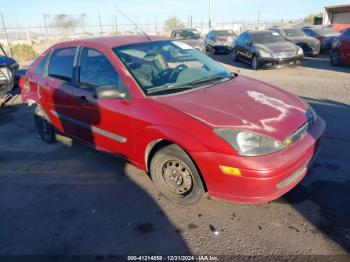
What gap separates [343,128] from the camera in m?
5.20

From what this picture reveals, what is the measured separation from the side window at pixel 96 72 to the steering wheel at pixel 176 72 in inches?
23.5

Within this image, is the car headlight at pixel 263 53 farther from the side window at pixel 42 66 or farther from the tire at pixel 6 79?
the side window at pixel 42 66

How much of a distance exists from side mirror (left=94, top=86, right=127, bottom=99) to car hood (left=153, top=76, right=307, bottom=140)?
0.42 m

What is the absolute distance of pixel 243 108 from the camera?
3115 millimetres

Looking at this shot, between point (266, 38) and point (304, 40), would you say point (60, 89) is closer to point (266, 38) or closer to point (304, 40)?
point (266, 38)

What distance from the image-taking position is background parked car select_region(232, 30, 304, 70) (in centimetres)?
1180

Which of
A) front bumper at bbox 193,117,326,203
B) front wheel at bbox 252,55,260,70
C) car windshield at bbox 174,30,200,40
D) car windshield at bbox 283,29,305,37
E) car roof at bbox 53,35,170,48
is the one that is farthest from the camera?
car windshield at bbox 174,30,200,40

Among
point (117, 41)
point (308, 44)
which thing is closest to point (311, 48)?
point (308, 44)

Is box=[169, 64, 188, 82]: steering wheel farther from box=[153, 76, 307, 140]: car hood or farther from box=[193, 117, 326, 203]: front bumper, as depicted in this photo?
box=[193, 117, 326, 203]: front bumper

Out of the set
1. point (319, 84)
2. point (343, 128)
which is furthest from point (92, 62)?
point (319, 84)

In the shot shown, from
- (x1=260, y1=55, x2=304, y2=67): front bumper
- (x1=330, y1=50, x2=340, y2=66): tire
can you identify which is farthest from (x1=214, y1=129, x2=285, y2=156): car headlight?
(x1=330, y1=50, x2=340, y2=66): tire

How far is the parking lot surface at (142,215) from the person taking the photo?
9.17 feet

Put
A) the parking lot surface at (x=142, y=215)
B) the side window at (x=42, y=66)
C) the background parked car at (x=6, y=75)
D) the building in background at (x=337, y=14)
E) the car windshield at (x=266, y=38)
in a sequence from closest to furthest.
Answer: the parking lot surface at (x=142, y=215) → the side window at (x=42, y=66) → the background parked car at (x=6, y=75) → the car windshield at (x=266, y=38) → the building in background at (x=337, y=14)

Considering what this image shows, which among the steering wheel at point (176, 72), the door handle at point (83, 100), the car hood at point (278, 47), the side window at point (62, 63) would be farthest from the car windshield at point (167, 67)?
the car hood at point (278, 47)
